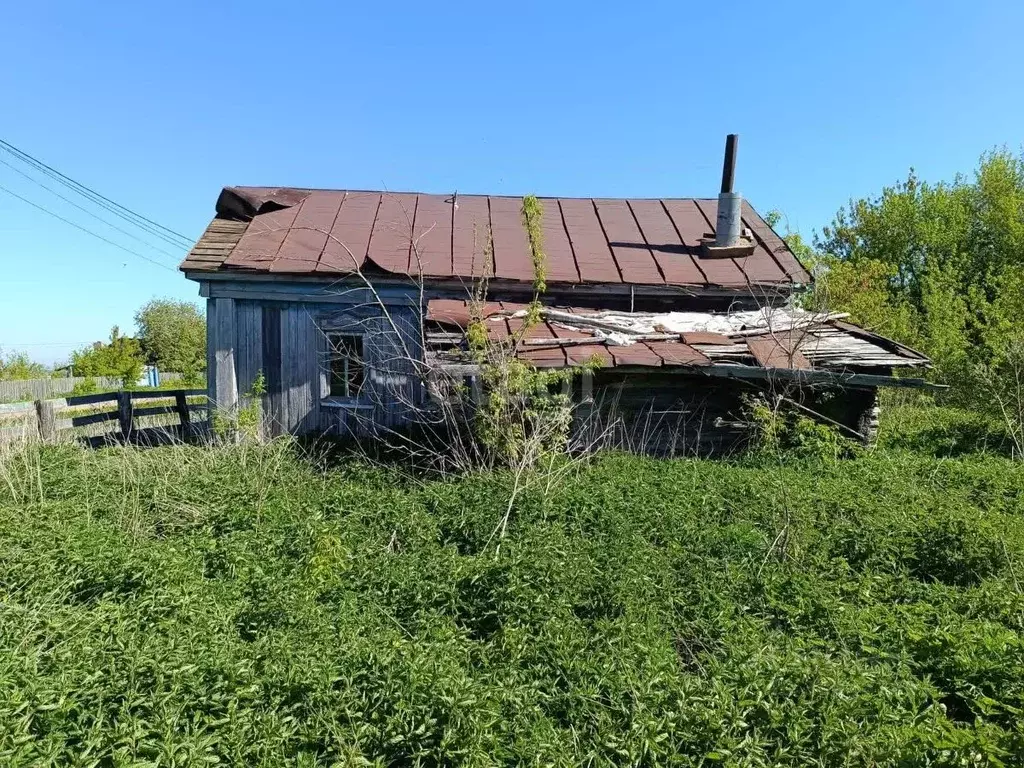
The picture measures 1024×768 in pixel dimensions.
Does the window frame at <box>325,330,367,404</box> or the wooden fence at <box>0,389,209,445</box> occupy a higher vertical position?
the window frame at <box>325,330,367,404</box>

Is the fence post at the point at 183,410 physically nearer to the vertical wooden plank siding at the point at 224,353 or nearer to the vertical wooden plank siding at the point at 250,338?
the vertical wooden plank siding at the point at 224,353

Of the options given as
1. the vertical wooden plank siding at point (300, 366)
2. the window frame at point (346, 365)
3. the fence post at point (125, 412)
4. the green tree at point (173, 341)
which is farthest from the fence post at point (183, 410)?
the green tree at point (173, 341)

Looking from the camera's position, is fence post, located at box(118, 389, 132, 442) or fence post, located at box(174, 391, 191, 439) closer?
fence post, located at box(118, 389, 132, 442)

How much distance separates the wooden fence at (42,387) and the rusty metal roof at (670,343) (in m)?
18.6

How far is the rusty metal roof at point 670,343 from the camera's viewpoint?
8.88 m

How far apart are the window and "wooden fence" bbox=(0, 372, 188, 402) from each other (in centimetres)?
1562

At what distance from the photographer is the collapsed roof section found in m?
8.84

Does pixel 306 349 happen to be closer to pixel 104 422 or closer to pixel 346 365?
pixel 346 365

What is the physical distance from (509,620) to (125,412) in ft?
31.7

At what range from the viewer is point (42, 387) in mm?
27266

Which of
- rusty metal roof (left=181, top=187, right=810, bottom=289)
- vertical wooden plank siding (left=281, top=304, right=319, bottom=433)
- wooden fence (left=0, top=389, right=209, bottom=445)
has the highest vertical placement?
rusty metal roof (left=181, top=187, right=810, bottom=289)

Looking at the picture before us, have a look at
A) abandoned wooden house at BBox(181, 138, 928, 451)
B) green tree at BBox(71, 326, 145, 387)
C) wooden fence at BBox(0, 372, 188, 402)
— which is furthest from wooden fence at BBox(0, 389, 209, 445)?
green tree at BBox(71, 326, 145, 387)

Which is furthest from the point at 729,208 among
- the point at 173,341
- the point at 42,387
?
the point at 173,341

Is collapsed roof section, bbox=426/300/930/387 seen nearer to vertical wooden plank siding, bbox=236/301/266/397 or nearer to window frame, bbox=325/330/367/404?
window frame, bbox=325/330/367/404
